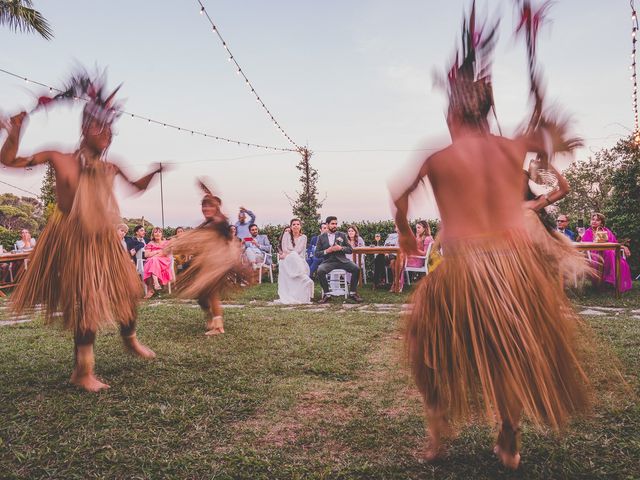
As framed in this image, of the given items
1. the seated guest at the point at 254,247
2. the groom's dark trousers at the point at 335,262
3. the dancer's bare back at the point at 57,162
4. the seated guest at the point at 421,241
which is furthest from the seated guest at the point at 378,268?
the dancer's bare back at the point at 57,162

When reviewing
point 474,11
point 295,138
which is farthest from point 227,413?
point 295,138

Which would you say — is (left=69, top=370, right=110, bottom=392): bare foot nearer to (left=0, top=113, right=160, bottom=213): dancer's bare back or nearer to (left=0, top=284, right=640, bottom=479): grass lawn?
(left=0, top=284, right=640, bottom=479): grass lawn

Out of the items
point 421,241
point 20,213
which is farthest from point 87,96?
point 20,213

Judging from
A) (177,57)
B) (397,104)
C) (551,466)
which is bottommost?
(551,466)

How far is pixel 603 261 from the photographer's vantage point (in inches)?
343

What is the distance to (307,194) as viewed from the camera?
787 inches

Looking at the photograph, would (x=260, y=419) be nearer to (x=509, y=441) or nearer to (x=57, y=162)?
(x=509, y=441)

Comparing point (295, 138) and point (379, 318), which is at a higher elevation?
point (295, 138)

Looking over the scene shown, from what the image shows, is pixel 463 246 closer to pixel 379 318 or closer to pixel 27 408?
pixel 27 408

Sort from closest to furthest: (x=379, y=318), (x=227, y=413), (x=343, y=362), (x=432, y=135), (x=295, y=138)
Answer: (x=432, y=135) < (x=227, y=413) < (x=343, y=362) < (x=379, y=318) < (x=295, y=138)

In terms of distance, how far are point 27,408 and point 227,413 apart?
4.14 feet

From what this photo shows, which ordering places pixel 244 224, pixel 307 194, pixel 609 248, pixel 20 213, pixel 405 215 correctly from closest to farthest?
pixel 405 215 → pixel 609 248 → pixel 244 224 → pixel 307 194 → pixel 20 213

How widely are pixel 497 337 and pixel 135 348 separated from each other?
3.15 metres

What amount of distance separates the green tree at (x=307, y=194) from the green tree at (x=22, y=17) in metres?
10.7
